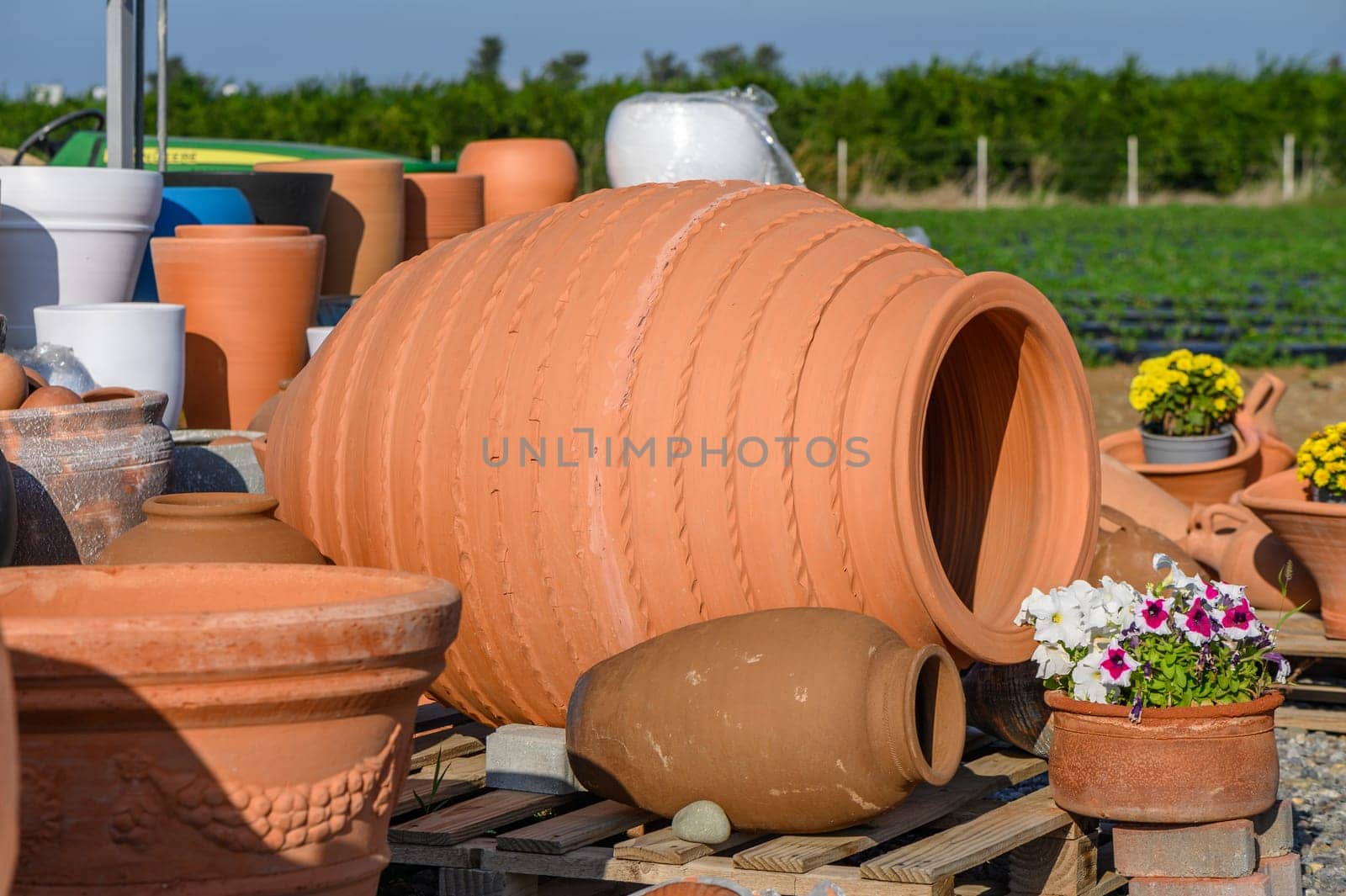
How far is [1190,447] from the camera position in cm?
602

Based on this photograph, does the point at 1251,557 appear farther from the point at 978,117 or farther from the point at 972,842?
the point at 978,117

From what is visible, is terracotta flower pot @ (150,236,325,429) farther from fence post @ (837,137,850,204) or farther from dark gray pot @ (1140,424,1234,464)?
fence post @ (837,137,850,204)

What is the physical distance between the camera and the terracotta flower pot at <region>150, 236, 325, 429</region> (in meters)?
4.70

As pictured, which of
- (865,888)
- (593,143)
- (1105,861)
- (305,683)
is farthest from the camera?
(593,143)

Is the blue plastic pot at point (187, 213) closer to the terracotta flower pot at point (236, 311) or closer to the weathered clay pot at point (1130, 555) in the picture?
the terracotta flower pot at point (236, 311)

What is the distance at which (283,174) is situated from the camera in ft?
17.4

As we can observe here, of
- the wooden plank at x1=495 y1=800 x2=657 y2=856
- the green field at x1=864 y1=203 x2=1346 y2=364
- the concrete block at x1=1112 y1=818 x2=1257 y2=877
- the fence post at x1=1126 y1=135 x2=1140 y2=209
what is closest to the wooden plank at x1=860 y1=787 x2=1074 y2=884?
the concrete block at x1=1112 y1=818 x2=1257 y2=877

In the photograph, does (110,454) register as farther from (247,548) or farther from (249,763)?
(249,763)

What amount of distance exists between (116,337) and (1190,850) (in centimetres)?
286

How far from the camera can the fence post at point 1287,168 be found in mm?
29219

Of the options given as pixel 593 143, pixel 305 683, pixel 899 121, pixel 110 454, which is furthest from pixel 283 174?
pixel 899 121

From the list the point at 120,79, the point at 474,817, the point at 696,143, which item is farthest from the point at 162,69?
the point at 474,817

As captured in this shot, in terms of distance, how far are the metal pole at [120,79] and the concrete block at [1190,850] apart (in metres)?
3.82

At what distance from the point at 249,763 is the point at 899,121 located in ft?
97.0
